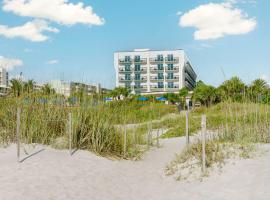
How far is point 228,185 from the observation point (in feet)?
18.3

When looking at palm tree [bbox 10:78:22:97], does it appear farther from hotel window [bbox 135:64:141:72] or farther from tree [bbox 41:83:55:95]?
hotel window [bbox 135:64:141:72]

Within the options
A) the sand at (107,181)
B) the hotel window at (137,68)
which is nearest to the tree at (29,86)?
the sand at (107,181)

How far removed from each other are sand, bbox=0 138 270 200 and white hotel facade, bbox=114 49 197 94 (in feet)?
218

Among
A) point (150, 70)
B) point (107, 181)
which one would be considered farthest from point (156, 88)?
point (107, 181)

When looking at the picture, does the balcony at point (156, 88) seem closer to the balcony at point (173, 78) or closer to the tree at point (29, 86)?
the balcony at point (173, 78)

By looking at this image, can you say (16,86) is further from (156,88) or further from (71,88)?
(156,88)

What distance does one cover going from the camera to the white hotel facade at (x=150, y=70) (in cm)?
7431

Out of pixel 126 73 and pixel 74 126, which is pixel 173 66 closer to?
pixel 126 73

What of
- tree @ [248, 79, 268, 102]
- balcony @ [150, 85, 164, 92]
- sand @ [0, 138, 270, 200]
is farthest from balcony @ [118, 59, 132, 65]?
sand @ [0, 138, 270, 200]

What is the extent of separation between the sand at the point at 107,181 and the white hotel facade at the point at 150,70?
218 feet

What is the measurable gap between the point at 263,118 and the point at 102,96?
4.25m

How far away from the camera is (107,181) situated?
19.9 feet

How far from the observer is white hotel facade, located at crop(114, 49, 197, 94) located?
7431cm

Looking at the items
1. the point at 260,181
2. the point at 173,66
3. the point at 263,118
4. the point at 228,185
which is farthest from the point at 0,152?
the point at 173,66
